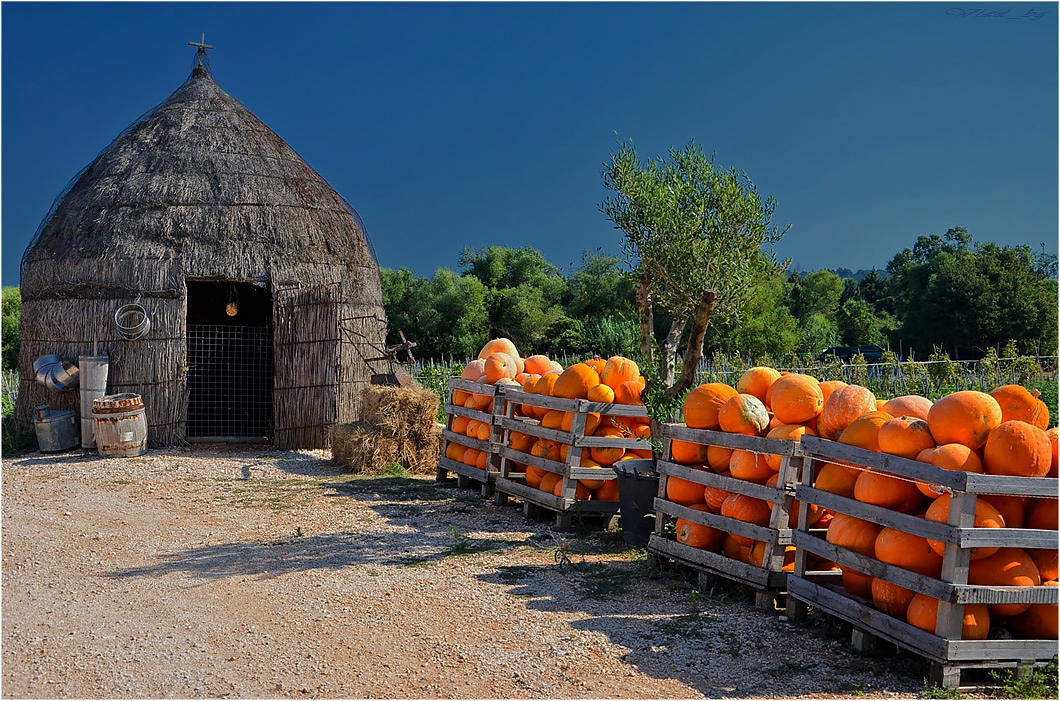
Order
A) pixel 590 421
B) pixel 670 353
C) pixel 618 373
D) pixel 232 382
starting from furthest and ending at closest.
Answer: pixel 232 382, pixel 618 373, pixel 590 421, pixel 670 353

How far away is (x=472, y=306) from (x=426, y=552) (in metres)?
25.1

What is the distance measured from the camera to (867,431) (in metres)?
4.72

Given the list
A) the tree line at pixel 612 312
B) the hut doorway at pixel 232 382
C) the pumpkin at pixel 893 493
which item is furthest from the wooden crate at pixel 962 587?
the tree line at pixel 612 312

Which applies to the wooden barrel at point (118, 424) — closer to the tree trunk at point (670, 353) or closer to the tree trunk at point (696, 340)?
the tree trunk at point (670, 353)

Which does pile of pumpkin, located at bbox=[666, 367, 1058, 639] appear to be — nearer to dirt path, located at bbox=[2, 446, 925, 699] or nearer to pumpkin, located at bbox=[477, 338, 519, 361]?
dirt path, located at bbox=[2, 446, 925, 699]

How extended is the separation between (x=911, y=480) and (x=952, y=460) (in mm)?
237

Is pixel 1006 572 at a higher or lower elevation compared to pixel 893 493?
lower

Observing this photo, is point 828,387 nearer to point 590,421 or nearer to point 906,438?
point 906,438

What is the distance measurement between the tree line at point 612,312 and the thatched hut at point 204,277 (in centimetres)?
1444

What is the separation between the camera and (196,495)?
941 centimetres

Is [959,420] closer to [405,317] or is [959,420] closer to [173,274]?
[173,274]

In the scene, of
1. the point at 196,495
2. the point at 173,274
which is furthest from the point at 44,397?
the point at 196,495

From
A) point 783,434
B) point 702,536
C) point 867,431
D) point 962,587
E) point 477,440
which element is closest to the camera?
point 962,587

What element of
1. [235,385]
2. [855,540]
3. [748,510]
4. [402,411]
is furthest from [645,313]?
[235,385]
